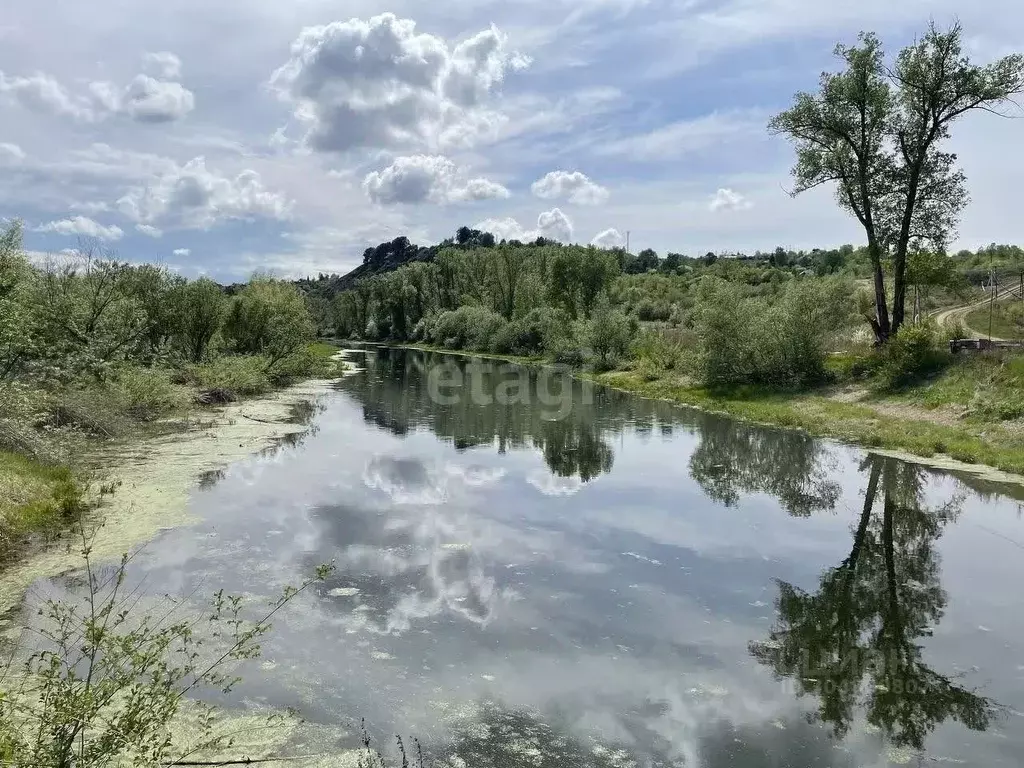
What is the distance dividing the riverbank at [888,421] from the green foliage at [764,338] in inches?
52.2

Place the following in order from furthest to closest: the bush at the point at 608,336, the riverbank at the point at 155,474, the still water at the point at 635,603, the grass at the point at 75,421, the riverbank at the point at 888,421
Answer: the bush at the point at 608,336, the riverbank at the point at 888,421, the grass at the point at 75,421, the riverbank at the point at 155,474, the still water at the point at 635,603

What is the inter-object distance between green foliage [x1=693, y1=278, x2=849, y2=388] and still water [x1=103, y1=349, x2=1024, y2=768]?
1315cm

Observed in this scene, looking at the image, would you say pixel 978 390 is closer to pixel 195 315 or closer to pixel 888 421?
pixel 888 421

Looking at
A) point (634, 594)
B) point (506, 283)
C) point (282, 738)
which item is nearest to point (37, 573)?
point (282, 738)

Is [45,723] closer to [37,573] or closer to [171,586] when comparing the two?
[171,586]

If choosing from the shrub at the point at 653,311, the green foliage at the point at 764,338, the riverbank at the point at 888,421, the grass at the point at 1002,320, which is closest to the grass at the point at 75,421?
the riverbank at the point at 888,421

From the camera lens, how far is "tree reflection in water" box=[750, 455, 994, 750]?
695 centimetres

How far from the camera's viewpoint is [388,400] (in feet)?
109

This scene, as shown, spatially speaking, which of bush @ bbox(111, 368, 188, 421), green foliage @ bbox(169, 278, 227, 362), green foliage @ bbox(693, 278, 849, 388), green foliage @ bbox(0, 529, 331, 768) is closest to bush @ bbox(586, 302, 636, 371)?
green foliage @ bbox(693, 278, 849, 388)

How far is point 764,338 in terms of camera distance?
105 ft

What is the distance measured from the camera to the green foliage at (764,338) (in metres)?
31.1

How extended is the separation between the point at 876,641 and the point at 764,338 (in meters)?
25.1

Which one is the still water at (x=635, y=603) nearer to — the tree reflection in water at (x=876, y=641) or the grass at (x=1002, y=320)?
the tree reflection in water at (x=876, y=641)

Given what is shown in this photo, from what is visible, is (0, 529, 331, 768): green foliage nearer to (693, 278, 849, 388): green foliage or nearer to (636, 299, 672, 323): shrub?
(693, 278, 849, 388): green foliage
